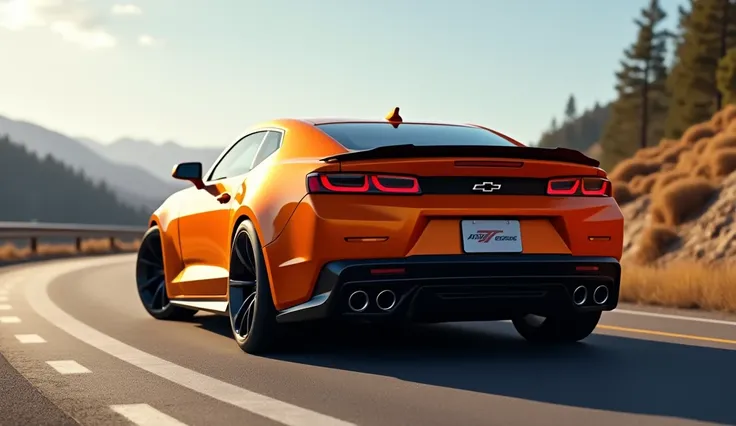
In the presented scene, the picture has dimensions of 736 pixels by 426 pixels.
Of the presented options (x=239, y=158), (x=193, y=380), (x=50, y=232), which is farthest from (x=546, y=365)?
(x=50, y=232)

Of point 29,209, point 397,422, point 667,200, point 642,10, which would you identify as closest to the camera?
point 397,422

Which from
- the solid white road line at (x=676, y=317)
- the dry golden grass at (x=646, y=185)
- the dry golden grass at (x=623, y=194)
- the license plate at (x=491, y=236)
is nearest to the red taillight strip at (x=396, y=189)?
the license plate at (x=491, y=236)

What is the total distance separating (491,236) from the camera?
672 cm

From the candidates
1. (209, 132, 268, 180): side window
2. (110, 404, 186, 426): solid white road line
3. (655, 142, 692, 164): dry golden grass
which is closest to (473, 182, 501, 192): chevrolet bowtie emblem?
(209, 132, 268, 180): side window

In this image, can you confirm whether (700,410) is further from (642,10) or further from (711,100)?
(642,10)

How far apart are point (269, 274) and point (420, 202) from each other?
1088 mm

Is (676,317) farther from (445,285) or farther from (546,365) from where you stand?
(445,285)

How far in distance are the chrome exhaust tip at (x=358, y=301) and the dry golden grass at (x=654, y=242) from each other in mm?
17396

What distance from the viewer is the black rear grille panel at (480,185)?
6.62 metres

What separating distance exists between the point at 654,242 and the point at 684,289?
37.8ft

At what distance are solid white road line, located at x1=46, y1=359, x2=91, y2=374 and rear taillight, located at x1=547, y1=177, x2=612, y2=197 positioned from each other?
119 inches

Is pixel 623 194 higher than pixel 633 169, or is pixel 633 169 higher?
pixel 633 169

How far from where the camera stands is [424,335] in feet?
27.6

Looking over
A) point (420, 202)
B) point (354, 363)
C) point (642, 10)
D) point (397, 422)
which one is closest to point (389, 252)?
point (420, 202)
